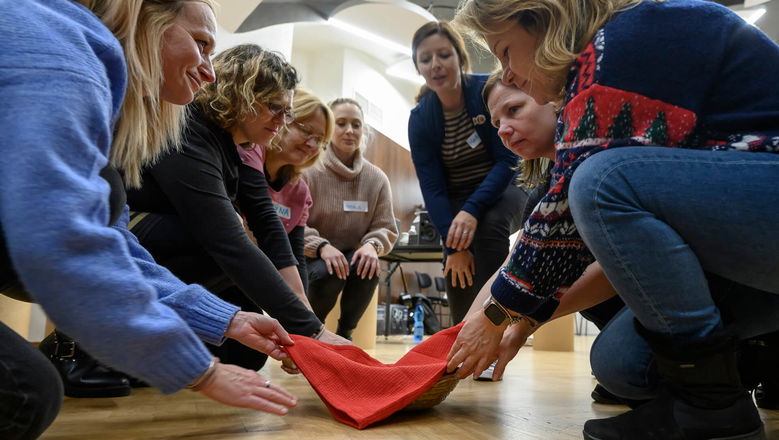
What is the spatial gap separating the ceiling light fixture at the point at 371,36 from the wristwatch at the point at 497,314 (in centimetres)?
606

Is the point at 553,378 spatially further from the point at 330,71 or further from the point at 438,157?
the point at 330,71

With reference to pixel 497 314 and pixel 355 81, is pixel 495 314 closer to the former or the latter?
pixel 497 314

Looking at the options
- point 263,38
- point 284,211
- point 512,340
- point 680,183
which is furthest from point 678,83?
point 263,38

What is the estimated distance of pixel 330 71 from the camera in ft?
23.0

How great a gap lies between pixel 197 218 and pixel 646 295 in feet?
3.15

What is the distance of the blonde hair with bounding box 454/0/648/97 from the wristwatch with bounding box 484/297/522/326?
381 mm

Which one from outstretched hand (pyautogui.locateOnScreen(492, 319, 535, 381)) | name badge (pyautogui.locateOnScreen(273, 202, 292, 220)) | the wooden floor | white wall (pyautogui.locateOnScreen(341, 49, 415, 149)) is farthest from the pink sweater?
white wall (pyautogui.locateOnScreen(341, 49, 415, 149))

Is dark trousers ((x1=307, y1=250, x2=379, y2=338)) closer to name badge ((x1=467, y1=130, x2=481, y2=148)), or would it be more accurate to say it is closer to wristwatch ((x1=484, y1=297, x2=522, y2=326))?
name badge ((x1=467, y1=130, x2=481, y2=148))

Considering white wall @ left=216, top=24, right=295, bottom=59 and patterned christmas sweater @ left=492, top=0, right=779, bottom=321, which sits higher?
white wall @ left=216, top=24, right=295, bottom=59

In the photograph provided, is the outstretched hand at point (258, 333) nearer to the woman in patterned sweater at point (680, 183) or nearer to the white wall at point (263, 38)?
the woman in patterned sweater at point (680, 183)

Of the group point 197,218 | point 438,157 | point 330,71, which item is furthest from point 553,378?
point 330,71

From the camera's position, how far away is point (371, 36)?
6.92 metres

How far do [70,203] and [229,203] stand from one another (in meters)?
0.85

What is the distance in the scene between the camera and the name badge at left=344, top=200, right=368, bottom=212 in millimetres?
2736
